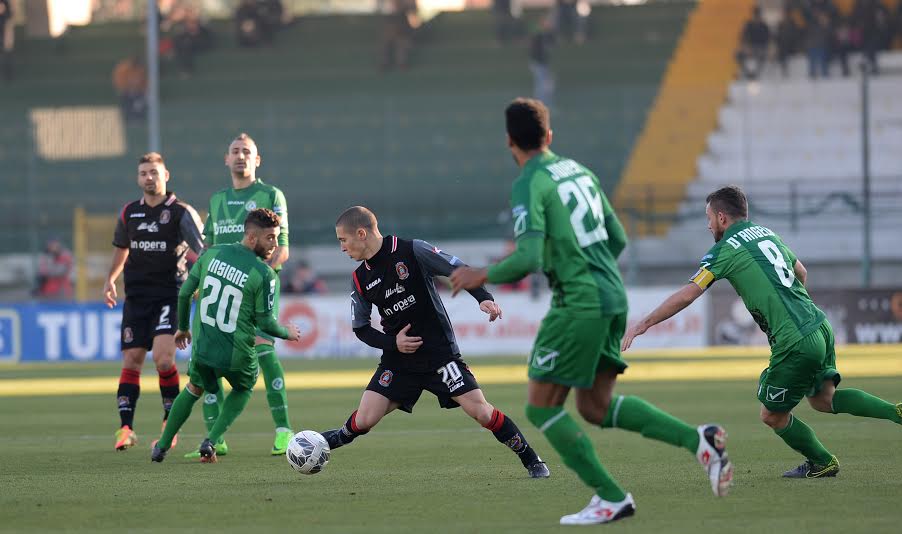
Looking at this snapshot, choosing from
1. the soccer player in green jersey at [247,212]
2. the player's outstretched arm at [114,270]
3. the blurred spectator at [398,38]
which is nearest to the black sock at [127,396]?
the player's outstretched arm at [114,270]

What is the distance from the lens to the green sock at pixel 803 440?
308 inches

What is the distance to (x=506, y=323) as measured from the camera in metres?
23.2

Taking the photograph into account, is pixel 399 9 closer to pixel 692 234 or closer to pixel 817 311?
pixel 692 234

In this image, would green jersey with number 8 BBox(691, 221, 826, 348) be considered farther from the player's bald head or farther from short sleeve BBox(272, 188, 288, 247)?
short sleeve BBox(272, 188, 288, 247)

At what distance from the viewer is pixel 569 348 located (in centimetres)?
629

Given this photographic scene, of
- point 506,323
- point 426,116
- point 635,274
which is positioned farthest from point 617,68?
point 506,323

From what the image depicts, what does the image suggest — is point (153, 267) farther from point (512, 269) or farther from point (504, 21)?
point (504, 21)

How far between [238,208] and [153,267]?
94cm

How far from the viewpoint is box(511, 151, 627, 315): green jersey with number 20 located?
6250 mm

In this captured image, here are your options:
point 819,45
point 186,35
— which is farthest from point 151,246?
point 186,35

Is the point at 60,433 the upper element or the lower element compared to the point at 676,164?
lower

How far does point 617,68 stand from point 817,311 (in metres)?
25.0

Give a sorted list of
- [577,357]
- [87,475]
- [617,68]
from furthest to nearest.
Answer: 1. [617,68]
2. [87,475]
3. [577,357]

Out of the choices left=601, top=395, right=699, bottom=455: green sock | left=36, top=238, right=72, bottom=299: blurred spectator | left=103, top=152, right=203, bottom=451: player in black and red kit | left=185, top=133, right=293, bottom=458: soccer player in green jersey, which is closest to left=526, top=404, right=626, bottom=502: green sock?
left=601, top=395, right=699, bottom=455: green sock
